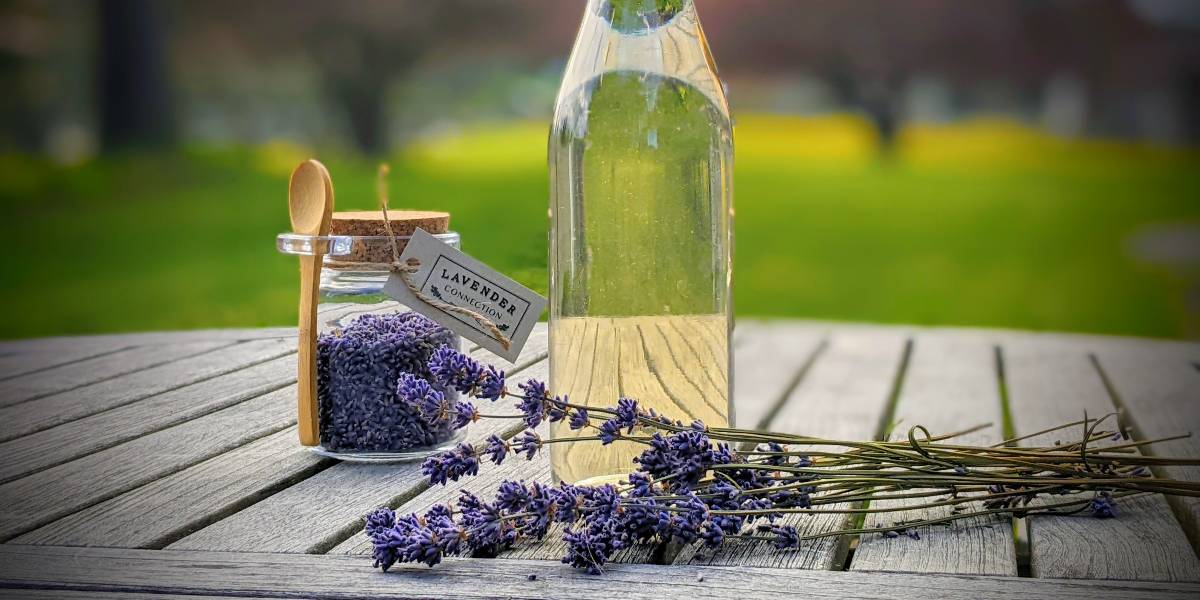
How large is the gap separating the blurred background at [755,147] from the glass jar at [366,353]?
483 centimetres

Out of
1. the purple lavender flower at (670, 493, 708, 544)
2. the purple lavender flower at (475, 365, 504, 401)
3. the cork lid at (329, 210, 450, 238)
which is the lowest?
the purple lavender flower at (670, 493, 708, 544)

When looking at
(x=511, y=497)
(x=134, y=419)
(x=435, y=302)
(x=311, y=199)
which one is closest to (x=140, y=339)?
(x=134, y=419)

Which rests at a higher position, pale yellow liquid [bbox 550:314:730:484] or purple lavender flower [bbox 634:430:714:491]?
pale yellow liquid [bbox 550:314:730:484]

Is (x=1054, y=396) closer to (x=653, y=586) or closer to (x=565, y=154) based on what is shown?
(x=565, y=154)

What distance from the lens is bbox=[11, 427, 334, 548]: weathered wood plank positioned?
101 centimetres

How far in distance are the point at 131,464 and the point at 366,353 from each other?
0.93 ft

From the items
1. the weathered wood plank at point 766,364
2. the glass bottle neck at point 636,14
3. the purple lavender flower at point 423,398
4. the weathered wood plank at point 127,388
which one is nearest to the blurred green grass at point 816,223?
the weathered wood plank at point 766,364

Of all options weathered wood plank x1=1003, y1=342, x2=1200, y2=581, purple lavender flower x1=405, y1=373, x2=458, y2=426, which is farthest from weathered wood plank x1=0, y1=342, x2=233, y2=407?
weathered wood plank x1=1003, y1=342, x2=1200, y2=581

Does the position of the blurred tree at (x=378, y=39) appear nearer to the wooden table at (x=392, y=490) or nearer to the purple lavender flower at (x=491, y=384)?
the wooden table at (x=392, y=490)

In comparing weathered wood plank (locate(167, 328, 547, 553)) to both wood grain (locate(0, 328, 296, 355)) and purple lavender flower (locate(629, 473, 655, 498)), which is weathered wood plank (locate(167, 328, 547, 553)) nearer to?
purple lavender flower (locate(629, 473, 655, 498))

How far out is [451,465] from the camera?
3.14 ft

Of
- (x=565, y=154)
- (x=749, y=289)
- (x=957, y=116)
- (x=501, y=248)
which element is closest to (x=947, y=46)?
(x=957, y=116)

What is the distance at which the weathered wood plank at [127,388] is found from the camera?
1.47 metres

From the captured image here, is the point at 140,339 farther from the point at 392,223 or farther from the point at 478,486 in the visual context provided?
the point at 478,486
